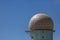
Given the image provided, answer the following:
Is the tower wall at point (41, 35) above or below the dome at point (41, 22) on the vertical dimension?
below

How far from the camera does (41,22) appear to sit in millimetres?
137000

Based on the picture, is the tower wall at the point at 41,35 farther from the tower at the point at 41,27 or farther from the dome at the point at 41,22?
the dome at the point at 41,22

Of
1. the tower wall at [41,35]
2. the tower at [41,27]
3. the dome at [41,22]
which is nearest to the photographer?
the dome at [41,22]

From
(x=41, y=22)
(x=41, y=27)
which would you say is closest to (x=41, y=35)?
(x=41, y=27)

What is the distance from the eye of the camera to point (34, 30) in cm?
13825

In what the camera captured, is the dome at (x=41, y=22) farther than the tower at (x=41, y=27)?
No

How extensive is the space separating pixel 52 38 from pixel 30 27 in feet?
19.9

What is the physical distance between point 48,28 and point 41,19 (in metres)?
2.80

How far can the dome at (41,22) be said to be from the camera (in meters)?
137

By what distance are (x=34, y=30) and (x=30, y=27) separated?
1.43 metres

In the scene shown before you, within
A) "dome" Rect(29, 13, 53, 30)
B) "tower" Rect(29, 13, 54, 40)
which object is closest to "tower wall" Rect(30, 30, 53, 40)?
"tower" Rect(29, 13, 54, 40)

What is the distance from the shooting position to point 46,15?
13900 centimetres

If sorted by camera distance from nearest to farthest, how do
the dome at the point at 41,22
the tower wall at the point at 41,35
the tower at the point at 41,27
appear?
the dome at the point at 41,22
the tower at the point at 41,27
the tower wall at the point at 41,35

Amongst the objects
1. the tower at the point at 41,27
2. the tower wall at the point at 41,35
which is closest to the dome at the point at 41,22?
the tower at the point at 41,27
